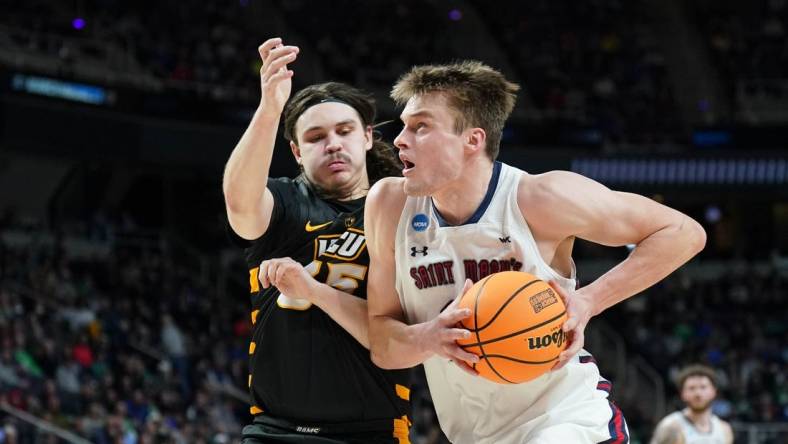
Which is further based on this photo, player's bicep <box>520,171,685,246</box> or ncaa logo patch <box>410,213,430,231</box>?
ncaa logo patch <box>410,213,430,231</box>

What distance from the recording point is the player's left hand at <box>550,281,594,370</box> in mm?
4117

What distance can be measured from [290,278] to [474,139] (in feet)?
3.00

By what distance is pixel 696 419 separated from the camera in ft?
31.7

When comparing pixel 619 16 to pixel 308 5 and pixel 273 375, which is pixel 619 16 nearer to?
pixel 308 5

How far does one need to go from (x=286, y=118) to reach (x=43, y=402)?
33.0 feet

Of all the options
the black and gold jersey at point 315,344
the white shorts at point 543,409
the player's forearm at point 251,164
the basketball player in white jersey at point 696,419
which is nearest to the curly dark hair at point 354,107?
the black and gold jersey at point 315,344

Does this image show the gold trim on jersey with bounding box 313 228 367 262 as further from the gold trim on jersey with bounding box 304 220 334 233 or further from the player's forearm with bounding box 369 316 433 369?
the player's forearm with bounding box 369 316 433 369

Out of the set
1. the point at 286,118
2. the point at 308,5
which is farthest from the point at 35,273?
the point at 286,118

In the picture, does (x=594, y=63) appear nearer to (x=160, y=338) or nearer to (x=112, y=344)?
(x=160, y=338)

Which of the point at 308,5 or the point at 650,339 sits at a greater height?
the point at 308,5

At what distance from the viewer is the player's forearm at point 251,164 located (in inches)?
180

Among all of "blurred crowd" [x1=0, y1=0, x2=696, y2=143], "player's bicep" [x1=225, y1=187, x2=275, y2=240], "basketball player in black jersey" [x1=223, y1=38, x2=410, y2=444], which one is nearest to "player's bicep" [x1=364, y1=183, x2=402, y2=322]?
"basketball player in black jersey" [x1=223, y1=38, x2=410, y2=444]

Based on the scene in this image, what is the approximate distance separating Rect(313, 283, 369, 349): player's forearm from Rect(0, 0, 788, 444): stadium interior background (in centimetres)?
962

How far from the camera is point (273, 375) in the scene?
196 inches
